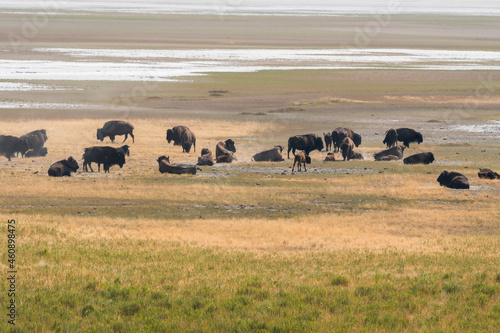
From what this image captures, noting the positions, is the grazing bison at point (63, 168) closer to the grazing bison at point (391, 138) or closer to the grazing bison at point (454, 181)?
the grazing bison at point (454, 181)

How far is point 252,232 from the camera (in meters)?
23.0

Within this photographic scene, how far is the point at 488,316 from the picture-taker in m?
13.0

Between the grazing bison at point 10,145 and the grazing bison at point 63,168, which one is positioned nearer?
the grazing bison at point 63,168

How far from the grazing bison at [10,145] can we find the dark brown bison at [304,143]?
15.6m

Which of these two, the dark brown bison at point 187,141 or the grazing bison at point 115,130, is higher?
the grazing bison at point 115,130

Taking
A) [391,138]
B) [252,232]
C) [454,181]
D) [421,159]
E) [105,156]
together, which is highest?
[391,138]

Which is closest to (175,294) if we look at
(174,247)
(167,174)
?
(174,247)

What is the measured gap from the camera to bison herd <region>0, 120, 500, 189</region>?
3525 cm

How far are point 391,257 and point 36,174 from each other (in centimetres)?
2210

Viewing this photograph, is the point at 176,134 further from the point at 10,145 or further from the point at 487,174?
the point at 487,174

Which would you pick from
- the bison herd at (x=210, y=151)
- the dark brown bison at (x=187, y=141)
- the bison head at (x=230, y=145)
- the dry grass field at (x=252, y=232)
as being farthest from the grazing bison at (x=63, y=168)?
the bison head at (x=230, y=145)

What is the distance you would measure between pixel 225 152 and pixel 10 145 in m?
12.1

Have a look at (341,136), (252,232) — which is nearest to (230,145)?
(341,136)

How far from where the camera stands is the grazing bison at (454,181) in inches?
1280
